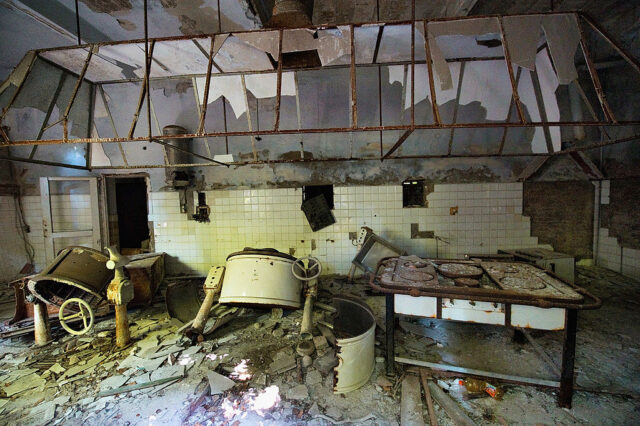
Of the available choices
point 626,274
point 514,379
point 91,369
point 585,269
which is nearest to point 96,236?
point 91,369

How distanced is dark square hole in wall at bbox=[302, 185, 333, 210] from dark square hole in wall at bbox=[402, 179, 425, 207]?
4.94 ft

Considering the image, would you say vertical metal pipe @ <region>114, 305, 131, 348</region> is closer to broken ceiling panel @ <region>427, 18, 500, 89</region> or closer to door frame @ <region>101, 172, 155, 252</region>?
door frame @ <region>101, 172, 155, 252</region>

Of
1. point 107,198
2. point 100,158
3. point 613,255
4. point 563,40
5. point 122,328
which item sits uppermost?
point 563,40

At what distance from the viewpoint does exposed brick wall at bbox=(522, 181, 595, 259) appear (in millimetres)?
4730

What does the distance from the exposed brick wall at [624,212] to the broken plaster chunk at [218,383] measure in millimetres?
6827

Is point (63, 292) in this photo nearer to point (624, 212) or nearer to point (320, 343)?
point (320, 343)

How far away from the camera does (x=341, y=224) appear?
496 centimetres

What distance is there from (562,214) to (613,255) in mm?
1078

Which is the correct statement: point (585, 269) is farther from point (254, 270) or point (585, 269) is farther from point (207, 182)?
point (207, 182)

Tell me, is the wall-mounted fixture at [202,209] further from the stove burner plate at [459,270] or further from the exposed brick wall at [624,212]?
the exposed brick wall at [624,212]

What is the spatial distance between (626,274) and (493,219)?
7.82ft

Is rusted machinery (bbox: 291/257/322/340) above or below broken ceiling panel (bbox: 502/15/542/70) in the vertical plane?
below

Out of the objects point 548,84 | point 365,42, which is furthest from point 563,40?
point 365,42

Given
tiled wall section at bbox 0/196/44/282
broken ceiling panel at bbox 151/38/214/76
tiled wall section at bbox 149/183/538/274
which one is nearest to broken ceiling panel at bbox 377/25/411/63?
broken ceiling panel at bbox 151/38/214/76
